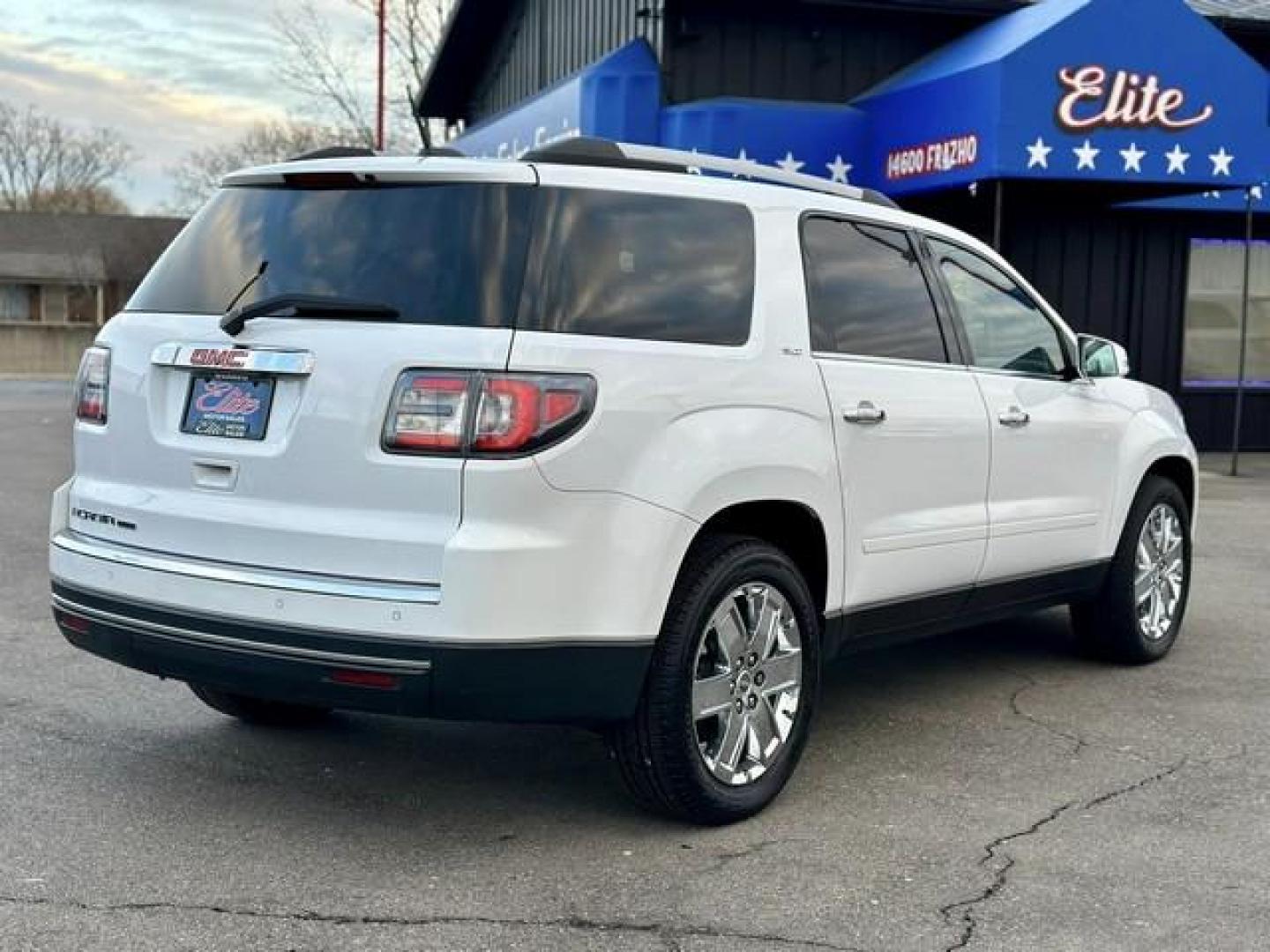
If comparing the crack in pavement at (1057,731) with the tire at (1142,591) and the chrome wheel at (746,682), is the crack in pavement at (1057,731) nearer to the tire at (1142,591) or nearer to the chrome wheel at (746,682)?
the tire at (1142,591)

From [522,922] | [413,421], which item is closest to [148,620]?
[413,421]

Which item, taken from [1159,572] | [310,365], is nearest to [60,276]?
[1159,572]

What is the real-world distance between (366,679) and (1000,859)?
1862 millimetres

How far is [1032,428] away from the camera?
5.64 meters

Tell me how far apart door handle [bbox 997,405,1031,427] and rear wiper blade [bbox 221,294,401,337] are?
2.57m

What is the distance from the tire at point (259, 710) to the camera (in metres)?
5.16

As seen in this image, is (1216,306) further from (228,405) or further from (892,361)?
(228,405)

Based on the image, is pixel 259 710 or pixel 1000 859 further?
pixel 259 710

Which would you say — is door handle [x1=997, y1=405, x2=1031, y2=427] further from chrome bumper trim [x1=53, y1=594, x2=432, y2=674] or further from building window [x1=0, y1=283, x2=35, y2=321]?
building window [x1=0, y1=283, x2=35, y2=321]

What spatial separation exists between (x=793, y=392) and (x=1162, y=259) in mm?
13471

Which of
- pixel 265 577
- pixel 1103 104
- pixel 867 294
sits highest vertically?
pixel 1103 104

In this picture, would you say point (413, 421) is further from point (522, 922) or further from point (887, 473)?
point (887, 473)

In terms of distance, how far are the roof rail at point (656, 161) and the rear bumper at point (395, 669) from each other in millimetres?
1436

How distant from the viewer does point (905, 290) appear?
17.0 ft
